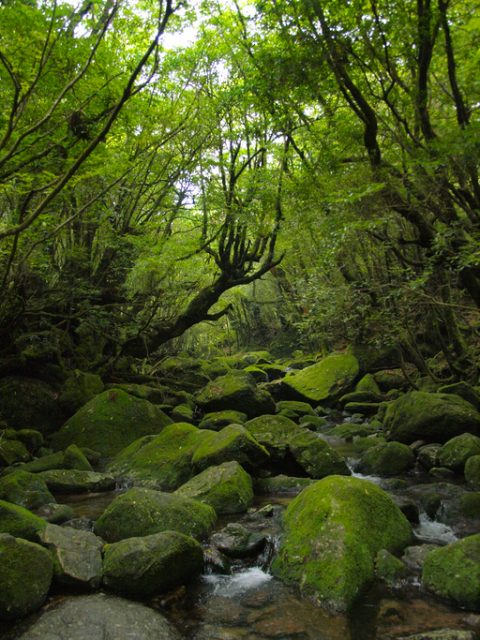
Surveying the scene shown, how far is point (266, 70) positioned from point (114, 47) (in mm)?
→ 3862

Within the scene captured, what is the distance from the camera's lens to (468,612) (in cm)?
437

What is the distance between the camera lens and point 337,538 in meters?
5.14

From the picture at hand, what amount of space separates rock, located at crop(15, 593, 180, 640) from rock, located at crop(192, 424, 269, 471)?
4.28m

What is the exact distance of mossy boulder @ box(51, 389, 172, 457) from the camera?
11.5 meters

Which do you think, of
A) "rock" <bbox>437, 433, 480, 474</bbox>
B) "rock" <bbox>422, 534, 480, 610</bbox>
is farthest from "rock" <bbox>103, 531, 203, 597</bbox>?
"rock" <bbox>437, 433, 480, 474</bbox>

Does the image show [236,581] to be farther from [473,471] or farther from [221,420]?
[221,420]

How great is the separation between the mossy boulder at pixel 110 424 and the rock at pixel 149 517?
5362 millimetres

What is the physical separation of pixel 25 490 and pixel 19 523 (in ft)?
7.85

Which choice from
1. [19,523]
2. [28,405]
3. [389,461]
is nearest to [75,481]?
[19,523]

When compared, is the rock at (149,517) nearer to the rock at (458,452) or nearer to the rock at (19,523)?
the rock at (19,523)

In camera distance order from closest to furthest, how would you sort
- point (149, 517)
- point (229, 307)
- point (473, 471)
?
point (149, 517)
point (473, 471)
point (229, 307)

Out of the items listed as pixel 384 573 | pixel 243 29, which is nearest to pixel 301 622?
pixel 384 573

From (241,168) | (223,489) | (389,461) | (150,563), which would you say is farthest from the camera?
(241,168)

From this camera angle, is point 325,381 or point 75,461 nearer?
point 75,461
